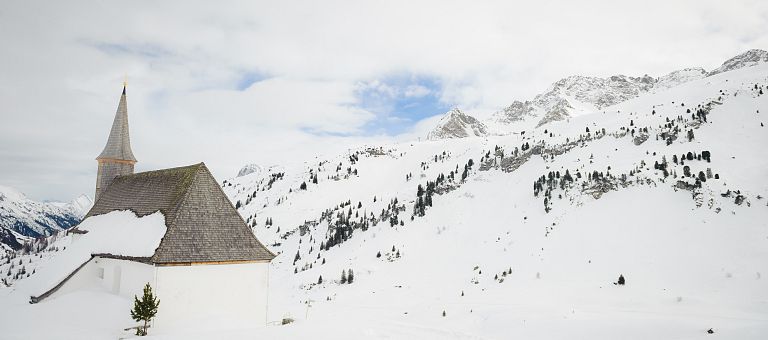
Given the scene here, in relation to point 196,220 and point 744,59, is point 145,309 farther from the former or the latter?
point 744,59

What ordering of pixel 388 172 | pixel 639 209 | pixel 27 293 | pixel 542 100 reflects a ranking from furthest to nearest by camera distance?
pixel 542 100 → pixel 388 172 → pixel 639 209 → pixel 27 293

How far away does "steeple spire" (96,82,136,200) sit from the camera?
1303 inches

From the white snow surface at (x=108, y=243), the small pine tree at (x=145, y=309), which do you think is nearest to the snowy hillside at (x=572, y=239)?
the small pine tree at (x=145, y=309)

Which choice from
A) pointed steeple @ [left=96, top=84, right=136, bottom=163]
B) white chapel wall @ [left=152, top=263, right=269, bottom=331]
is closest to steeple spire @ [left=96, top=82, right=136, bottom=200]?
pointed steeple @ [left=96, top=84, right=136, bottom=163]

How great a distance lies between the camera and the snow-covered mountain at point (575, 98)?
456 feet

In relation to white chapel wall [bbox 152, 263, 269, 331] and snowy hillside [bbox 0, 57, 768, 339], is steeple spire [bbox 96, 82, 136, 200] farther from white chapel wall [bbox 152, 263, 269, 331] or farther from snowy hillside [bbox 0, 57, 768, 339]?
white chapel wall [bbox 152, 263, 269, 331]

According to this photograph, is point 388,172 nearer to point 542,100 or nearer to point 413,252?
point 413,252

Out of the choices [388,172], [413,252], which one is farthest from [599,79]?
[413,252]

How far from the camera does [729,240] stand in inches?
858

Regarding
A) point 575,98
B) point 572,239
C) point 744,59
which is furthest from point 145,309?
point 575,98

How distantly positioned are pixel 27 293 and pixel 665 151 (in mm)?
44195

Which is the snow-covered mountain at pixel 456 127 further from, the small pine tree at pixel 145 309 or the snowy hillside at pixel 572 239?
the small pine tree at pixel 145 309

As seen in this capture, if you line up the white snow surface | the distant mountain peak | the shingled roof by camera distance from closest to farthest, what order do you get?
the shingled roof, the white snow surface, the distant mountain peak

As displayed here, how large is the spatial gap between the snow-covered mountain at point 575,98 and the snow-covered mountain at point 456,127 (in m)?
0.61
